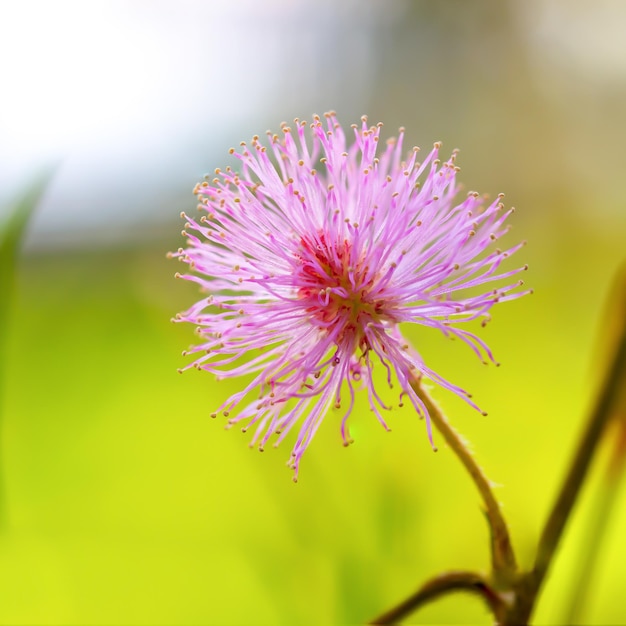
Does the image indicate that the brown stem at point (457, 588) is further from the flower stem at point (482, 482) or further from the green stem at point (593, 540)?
the green stem at point (593, 540)

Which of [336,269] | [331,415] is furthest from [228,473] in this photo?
[336,269]

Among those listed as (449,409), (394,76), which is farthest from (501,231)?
(394,76)

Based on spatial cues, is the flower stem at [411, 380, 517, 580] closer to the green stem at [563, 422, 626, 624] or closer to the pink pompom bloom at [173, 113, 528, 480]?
the pink pompom bloom at [173, 113, 528, 480]

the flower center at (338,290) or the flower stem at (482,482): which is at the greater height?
the flower center at (338,290)

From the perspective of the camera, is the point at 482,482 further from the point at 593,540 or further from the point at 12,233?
the point at 12,233

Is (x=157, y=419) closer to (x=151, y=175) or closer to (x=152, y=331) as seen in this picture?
(x=152, y=331)

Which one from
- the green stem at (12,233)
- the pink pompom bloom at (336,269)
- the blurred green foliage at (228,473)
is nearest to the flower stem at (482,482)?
the pink pompom bloom at (336,269)
